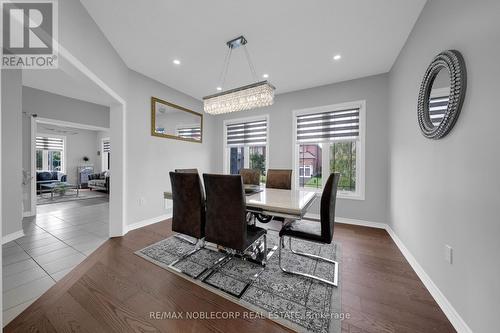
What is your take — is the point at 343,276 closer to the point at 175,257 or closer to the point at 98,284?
the point at 175,257

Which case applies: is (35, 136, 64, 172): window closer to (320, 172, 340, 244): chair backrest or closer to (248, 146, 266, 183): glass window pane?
(248, 146, 266, 183): glass window pane

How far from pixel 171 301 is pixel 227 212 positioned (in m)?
0.88

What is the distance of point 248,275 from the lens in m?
1.90

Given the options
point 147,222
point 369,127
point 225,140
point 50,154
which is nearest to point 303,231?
point 369,127

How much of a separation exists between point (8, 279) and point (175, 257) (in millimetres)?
1519

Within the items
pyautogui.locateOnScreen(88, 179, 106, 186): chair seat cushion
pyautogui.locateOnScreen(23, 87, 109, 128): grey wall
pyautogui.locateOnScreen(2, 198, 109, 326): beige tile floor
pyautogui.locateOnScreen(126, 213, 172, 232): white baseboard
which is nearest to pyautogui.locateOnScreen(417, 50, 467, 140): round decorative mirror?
pyautogui.locateOnScreen(2, 198, 109, 326): beige tile floor

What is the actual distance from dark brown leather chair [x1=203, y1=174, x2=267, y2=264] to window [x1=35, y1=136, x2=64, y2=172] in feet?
30.3

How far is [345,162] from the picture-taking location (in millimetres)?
3561

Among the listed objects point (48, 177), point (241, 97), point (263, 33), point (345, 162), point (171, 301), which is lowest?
point (171, 301)

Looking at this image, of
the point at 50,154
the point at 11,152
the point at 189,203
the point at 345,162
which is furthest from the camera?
the point at 50,154

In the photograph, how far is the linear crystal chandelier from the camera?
2.28 m

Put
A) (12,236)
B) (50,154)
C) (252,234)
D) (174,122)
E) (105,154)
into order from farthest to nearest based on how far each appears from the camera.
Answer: (105,154), (50,154), (174,122), (12,236), (252,234)

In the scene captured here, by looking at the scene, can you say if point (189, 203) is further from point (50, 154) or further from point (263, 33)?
point (50, 154)

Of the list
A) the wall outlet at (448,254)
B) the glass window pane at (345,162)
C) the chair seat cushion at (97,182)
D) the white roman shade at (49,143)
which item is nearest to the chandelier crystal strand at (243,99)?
the glass window pane at (345,162)
